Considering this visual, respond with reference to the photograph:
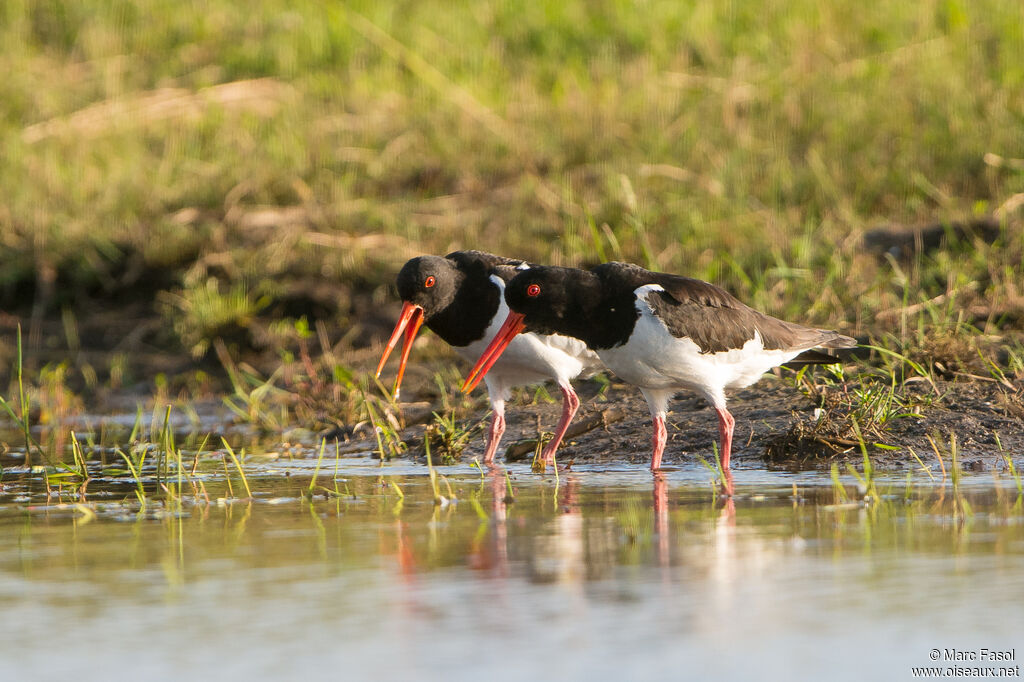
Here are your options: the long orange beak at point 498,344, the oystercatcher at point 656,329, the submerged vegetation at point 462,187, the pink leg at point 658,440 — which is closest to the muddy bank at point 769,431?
the submerged vegetation at point 462,187

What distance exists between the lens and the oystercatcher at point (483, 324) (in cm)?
657

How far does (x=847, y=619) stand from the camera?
3.20 m

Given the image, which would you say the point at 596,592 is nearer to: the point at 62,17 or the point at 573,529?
the point at 573,529

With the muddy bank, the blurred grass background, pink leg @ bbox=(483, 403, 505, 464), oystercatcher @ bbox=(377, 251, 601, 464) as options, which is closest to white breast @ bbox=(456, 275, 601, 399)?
oystercatcher @ bbox=(377, 251, 601, 464)

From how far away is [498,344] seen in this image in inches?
246

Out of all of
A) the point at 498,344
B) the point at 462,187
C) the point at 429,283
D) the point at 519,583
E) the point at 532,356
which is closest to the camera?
the point at 519,583

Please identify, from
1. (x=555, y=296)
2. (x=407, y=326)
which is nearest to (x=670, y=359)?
(x=555, y=296)

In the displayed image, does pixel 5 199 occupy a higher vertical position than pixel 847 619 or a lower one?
higher

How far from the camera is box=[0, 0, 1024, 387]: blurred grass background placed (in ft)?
28.9

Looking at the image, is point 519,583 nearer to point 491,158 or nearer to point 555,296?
point 555,296

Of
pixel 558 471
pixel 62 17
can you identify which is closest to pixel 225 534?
pixel 558 471

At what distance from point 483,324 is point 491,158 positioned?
162 inches

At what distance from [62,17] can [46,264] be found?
4620 mm

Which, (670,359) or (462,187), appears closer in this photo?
(670,359)
